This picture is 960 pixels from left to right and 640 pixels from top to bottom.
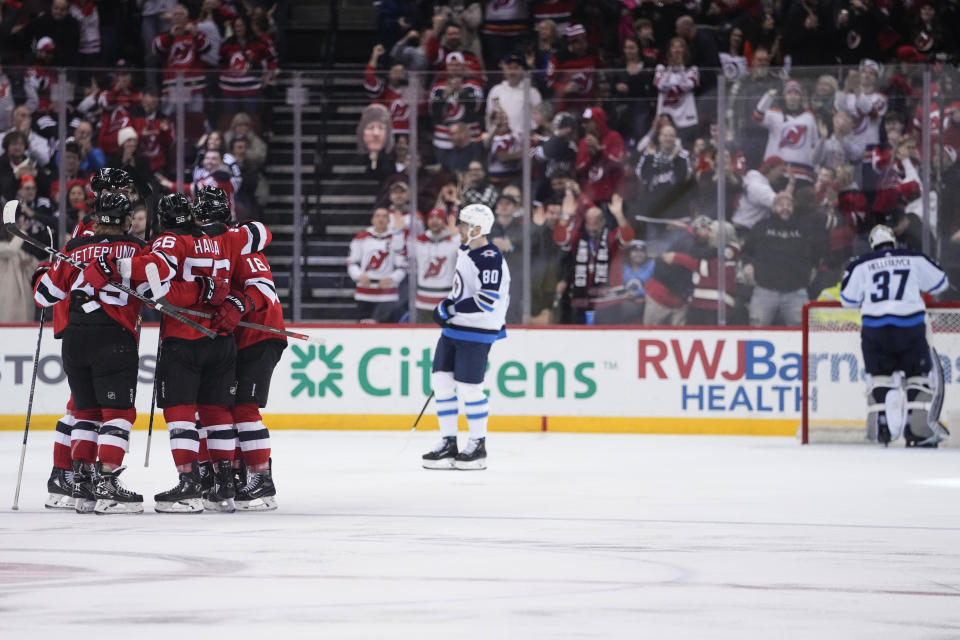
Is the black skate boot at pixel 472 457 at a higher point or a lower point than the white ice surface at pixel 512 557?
higher

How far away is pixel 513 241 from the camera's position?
1240 centimetres

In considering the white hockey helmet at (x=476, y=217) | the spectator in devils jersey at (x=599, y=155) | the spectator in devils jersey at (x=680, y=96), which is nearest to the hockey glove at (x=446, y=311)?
the white hockey helmet at (x=476, y=217)

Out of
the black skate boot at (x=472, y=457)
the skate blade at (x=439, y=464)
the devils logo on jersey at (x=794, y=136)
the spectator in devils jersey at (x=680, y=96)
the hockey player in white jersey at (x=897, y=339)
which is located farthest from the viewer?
the spectator in devils jersey at (x=680, y=96)

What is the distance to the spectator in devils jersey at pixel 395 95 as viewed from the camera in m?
12.6

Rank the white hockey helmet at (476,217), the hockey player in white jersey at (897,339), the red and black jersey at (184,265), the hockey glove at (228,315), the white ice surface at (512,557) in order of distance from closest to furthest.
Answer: the white ice surface at (512,557) → the red and black jersey at (184,265) → the hockey glove at (228,315) → the white hockey helmet at (476,217) → the hockey player in white jersey at (897,339)

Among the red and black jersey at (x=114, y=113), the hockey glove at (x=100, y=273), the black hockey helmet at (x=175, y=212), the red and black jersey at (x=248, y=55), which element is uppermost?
the red and black jersey at (x=248, y=55)

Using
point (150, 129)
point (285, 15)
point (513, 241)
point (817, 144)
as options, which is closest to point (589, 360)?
point (513, 241)

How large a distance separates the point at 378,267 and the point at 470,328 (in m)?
3.14

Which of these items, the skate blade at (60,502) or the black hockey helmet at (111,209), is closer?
the black hockey helmet at (111,209)

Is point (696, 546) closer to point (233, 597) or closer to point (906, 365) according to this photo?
point (233, 597)

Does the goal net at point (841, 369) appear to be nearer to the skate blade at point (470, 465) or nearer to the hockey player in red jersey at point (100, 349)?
the skate blade at point (470, 465)

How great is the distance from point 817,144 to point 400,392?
3693 millimetres

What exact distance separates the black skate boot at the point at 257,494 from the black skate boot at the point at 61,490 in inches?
31.0

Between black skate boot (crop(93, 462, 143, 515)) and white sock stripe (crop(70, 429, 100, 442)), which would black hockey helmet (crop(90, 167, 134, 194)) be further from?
black skate boot (crop(93, 462, 143, 515))
